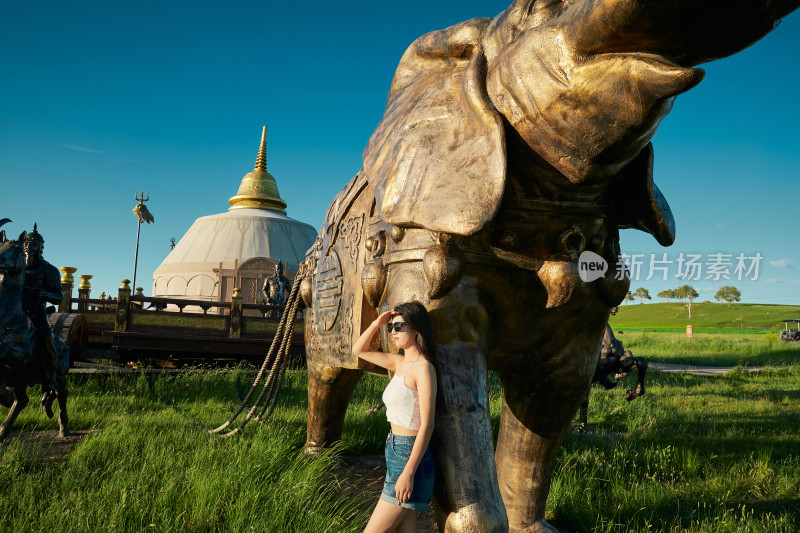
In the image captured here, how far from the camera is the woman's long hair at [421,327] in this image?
5.90 ft

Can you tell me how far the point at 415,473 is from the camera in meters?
1.73

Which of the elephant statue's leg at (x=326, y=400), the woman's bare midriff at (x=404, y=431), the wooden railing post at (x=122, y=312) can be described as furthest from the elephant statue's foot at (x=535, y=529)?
the wooden railing post at (x=122, y=312)

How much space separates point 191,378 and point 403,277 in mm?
6614

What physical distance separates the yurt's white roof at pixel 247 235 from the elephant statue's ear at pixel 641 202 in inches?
767

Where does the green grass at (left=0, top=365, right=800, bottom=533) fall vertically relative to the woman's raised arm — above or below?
below

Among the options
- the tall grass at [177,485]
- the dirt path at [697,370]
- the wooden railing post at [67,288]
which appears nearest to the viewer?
the tall grass at [177,485]

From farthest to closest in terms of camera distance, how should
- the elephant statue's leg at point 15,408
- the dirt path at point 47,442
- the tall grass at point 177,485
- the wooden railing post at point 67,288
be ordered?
1. the wooden railing post at point 67,288
2. the elephant statue's leg at point 15,408
3. the dirt path at point 47,442
4. the tall grass at point 177,485

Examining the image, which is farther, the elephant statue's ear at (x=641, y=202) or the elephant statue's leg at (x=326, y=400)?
the elephant statue's leg at (x=326, y=400)

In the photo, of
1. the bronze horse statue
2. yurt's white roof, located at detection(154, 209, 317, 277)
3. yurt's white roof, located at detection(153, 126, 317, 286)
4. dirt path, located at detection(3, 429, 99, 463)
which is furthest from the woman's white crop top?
yurt's white roof, located at detection(154, 209, 317, 277)

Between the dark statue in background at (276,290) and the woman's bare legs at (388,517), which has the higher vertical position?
the dark statue in background at (276,290)

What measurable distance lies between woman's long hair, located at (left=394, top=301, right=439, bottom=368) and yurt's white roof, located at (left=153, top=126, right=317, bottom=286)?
64.3 ft

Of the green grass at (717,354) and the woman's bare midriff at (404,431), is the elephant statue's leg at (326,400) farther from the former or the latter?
the green grass at (717,354)

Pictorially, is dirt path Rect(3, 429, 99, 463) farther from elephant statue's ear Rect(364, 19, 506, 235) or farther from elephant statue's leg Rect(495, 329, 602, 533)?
elephant statue's ear Rect(364, 19, 506, 235)

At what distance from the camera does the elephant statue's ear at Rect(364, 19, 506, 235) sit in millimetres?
1774
